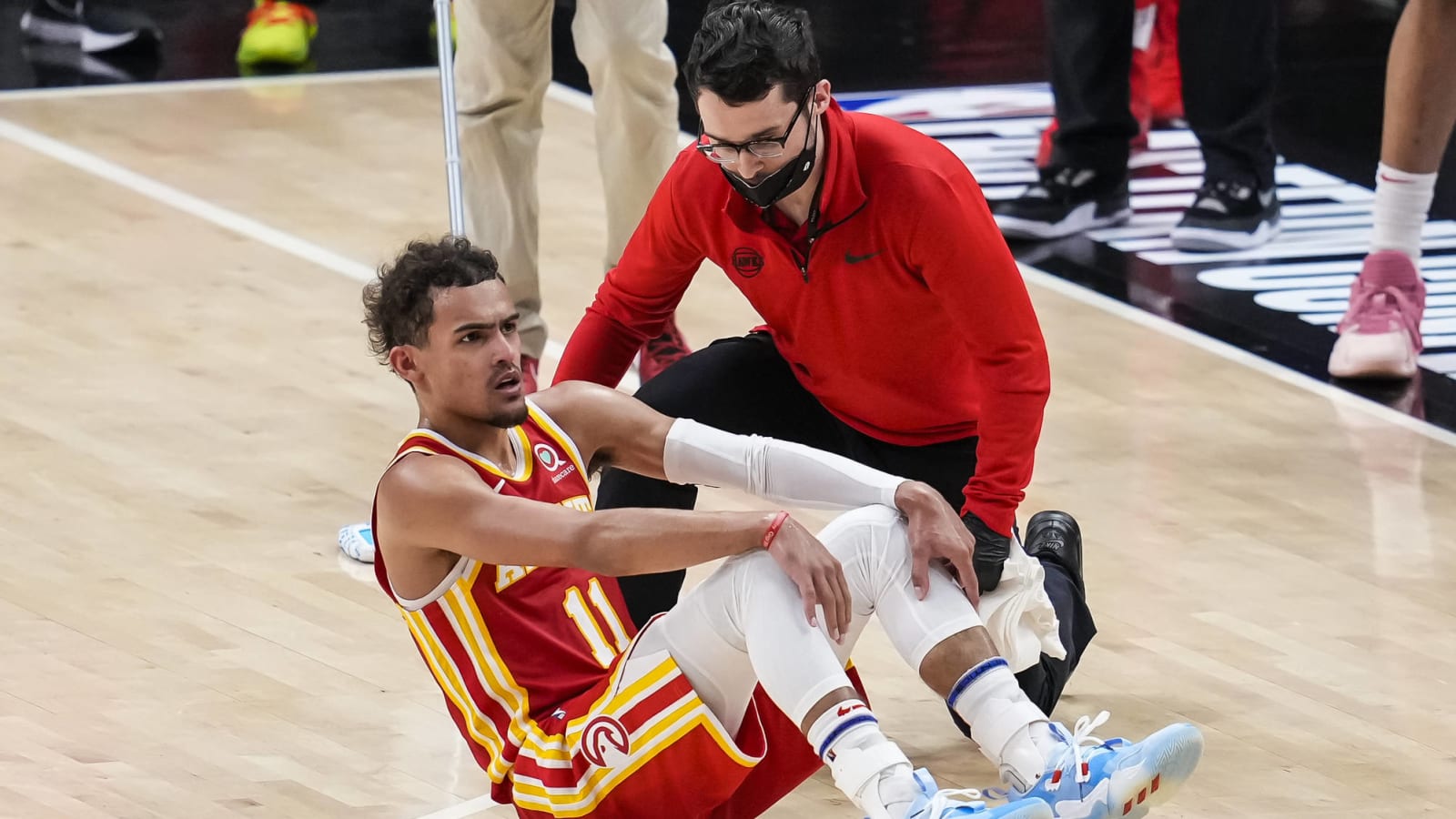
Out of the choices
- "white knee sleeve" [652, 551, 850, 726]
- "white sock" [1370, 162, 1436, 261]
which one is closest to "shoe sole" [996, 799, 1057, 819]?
"white knee sleeve" [652, 551, 850, 726]

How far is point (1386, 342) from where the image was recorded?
16.8 ft

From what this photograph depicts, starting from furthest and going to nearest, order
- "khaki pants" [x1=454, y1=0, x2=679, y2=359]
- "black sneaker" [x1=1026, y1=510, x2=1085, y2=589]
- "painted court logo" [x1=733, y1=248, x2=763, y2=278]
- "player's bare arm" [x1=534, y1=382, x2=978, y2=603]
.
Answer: "khaki pants" [x1=454, y1=0, x2=679, y2=359], "black sneaker" [x1=1026, y1=510, x2=1085, y2=589], "painted court logo" [x1=733, y1=248, x2=763, y2=278], "player's bare arm" [x1=534, y1=382, x2=978, y2=603]

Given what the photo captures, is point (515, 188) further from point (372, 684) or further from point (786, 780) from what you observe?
point (786, 780)

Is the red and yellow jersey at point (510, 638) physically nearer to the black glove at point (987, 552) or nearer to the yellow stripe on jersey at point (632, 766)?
the yellow stripe on jersey at point (632, 766)

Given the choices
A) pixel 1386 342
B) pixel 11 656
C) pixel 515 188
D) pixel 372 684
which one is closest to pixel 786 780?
pixel 372 684

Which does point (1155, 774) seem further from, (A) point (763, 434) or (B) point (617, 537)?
(A) point (763, 434)

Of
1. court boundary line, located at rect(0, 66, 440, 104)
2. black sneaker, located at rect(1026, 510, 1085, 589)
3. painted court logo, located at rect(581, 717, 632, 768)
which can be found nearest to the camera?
painted court logo, located at rect(581, 717, 632, 768)

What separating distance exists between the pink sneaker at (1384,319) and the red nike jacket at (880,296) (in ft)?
6.33

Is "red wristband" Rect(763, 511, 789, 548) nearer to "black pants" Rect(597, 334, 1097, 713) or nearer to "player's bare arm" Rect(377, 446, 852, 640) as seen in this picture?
"player's bare arm" Rect(377, 446, 852, 640)

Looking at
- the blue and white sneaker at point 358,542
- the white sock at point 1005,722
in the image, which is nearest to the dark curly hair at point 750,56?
the white sock at point 1005,722

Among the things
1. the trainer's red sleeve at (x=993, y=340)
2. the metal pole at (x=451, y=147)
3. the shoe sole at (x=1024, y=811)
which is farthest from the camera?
the metal pole at (x=451, y=147)

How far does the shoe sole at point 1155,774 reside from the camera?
2781 millimetres

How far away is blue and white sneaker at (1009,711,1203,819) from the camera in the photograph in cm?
276

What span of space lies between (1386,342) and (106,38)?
15.3 feet
